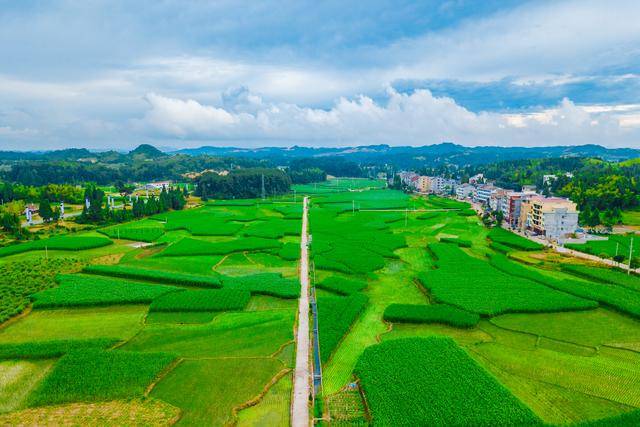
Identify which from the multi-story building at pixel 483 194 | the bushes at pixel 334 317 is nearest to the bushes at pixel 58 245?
the bushes at pixel 334 317

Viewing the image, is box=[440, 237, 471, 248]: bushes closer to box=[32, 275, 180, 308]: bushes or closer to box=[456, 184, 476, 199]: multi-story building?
box=[32, 275, 180, 308]: bushes

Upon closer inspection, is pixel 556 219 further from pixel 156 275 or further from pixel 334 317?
pixel 156 275

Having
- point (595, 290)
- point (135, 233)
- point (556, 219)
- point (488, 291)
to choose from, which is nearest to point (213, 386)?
point (488, 291)

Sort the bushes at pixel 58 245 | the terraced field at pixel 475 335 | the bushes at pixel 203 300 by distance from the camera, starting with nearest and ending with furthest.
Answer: the terraced field at pixel 475 335, the bushes at pixel 203 300, the bushes at pixel 58 245

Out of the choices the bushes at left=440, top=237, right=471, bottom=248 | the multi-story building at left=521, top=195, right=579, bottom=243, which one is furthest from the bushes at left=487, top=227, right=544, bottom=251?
the multi-story building at left=521, top=195, right=579, bottom=243

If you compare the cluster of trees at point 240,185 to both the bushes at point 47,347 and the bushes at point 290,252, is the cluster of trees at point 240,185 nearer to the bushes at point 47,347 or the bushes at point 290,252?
the bushes at point 290,252

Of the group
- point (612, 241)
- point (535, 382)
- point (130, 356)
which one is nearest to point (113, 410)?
point (130, 356)

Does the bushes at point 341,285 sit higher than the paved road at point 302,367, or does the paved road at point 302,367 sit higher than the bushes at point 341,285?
the bushes at point 341,285
